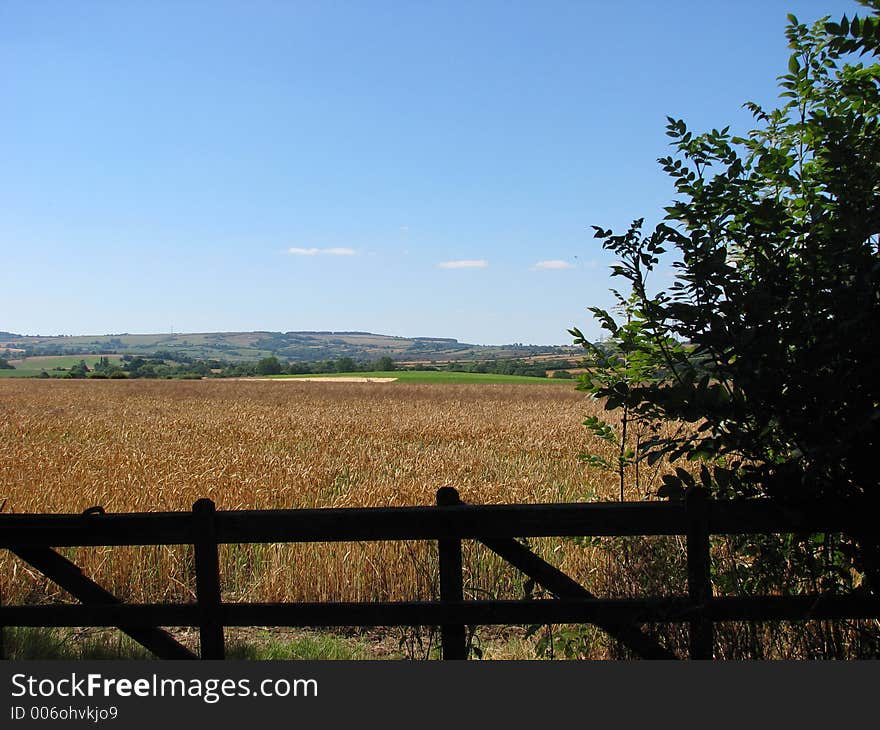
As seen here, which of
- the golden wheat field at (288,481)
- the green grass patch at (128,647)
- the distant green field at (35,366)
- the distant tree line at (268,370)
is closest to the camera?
the green grass patch at (128,647)

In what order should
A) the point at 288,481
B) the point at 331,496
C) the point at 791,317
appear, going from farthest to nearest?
the point at 288,481
the point at 331,496
the point at 791,317

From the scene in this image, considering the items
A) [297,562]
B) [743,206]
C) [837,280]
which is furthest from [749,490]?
[297,562]

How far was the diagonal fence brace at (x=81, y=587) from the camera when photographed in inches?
156

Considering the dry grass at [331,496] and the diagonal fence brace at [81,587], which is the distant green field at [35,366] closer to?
the dry grass at [331,496]

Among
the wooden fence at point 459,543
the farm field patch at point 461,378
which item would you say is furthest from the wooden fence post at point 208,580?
the farm field patch at point 461,378

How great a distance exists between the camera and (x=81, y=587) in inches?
156

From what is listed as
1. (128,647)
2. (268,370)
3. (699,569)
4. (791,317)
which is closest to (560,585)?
(699,569)

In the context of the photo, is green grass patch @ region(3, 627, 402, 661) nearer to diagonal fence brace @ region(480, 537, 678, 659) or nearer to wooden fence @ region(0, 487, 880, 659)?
wooden fence @ region(0, 487, 880, 659)

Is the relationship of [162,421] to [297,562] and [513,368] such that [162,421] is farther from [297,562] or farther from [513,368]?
[513,368]

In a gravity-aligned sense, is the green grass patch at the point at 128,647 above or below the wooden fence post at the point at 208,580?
below

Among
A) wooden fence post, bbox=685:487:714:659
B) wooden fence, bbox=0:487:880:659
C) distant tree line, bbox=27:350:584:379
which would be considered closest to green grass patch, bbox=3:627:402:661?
wooden fence, bbox=0:487:880:659

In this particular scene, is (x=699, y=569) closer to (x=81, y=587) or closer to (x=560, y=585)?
(x=560, y=585)

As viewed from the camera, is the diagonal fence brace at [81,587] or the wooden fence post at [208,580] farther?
the diagonal fence brace at [81,587]

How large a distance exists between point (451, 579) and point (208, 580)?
1.27 meters
